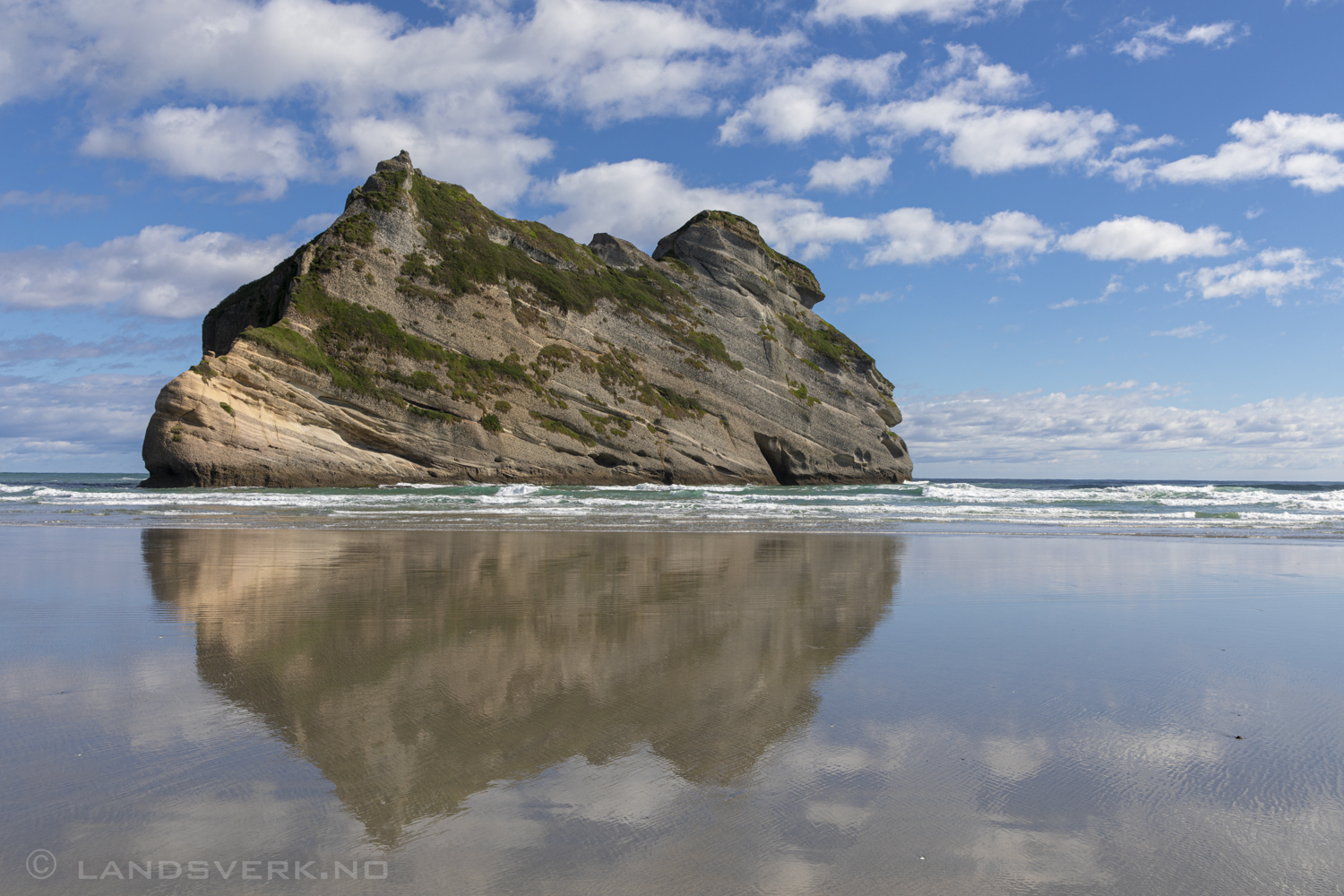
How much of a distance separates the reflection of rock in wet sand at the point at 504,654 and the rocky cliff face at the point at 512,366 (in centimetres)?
2743

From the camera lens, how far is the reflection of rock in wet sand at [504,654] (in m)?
2.90

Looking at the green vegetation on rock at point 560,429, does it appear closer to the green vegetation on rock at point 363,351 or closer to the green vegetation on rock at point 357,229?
the green vegetation on rock at point 363,351

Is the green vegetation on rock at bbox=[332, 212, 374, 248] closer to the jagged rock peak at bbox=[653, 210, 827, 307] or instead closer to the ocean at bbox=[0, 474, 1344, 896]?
the jagged rock peak at bbox=[653, 210, 827, 307]

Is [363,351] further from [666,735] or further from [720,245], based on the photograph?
[666,735]

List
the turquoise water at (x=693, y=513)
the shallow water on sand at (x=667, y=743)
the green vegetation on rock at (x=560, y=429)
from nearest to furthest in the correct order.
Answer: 1. the shallow water on sand at (x=667, y=743)
2. the turquoise water at (x=693, y=513)
3. the green vegetation on rock at (x=560, y=429)

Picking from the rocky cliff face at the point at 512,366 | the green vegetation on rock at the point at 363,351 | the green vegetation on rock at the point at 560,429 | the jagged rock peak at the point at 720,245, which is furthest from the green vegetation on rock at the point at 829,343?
the green vegetation on rock at the point at 363,351

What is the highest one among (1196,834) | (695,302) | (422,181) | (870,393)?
(422,181)

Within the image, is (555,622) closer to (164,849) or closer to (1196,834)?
(164,849)

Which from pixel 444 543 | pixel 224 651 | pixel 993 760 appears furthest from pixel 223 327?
pixel 993 760

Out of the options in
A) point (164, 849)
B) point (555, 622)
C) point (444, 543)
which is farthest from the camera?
point (444, 543)

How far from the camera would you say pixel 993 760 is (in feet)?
9.37

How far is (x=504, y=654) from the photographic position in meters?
4.55

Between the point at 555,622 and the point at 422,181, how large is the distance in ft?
168

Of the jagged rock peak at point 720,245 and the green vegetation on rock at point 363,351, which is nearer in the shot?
the green vegetation on rock at point 363,351
